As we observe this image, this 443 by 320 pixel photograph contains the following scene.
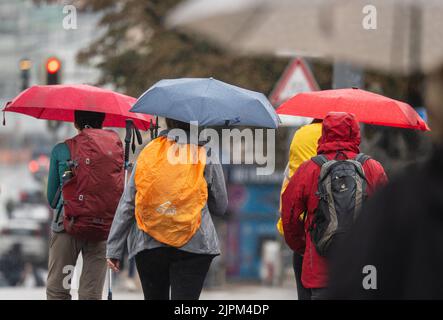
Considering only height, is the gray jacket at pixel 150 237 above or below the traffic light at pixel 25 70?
below

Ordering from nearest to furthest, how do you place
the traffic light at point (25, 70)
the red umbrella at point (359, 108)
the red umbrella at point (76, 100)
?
the red umbrella at point (359, 108) < the red umbrella at point (76, 100) < the traffic light at point (25, 70)

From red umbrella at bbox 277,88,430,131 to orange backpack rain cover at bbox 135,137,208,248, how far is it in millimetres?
1575

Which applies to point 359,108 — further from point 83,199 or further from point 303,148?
point 83,199

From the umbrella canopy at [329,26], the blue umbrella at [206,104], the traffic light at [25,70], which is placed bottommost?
the umbrella canopy at [329,26]

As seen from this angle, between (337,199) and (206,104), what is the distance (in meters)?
1.08

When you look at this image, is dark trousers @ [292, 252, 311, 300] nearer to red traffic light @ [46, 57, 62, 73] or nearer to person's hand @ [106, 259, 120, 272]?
person's hand @ [106, 259, 120, 272]

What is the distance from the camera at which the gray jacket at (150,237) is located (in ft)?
23.4

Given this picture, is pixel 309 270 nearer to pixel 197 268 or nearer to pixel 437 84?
pixel 197 268

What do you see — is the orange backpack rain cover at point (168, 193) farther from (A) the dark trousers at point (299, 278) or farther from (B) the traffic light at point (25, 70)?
(B) the traffic light at point (25, 70)

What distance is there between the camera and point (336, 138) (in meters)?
7.14

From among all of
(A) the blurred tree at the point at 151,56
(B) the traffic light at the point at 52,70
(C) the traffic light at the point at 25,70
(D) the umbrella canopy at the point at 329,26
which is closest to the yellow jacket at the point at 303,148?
(D) the umbrella canopy at the point at 329,26

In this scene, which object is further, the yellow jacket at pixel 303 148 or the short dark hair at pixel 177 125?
the yellow jacket at pixel 303 148

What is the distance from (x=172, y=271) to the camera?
7.15 metres

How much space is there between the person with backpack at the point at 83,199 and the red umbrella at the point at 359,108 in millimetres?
1323
